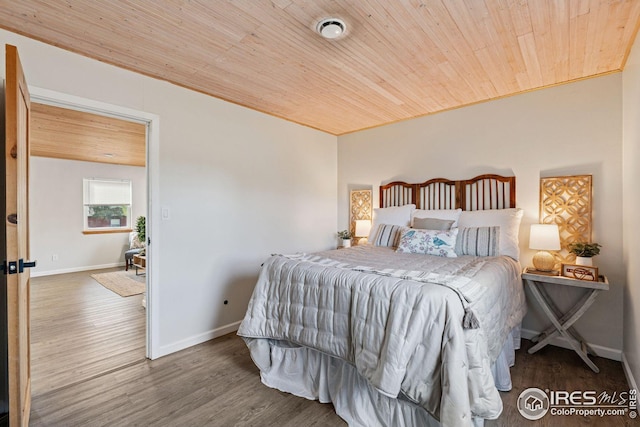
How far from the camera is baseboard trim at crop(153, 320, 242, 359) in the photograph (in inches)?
104

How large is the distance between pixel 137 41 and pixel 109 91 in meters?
0.58

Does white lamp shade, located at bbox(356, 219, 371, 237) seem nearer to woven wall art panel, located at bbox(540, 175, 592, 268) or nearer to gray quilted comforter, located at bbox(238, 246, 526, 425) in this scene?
gray quilted comforter, located at bbox(238, 246, 526, 425)

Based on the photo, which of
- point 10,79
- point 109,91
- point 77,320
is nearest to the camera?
point 10,79

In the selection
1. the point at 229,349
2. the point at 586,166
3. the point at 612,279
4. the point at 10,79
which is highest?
the point at 10,79

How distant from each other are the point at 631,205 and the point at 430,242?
1.42m

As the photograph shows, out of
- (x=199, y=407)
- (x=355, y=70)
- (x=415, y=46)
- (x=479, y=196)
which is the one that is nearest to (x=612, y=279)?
(x=479, y=196)

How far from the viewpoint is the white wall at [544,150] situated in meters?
2.51

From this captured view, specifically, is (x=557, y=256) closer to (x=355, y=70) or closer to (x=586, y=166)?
(x=586, y=166)

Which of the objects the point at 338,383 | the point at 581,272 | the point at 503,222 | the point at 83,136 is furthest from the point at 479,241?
the point at 83,136

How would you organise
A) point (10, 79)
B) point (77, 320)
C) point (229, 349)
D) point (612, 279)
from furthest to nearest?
point (77, 320), point (229, 349), point (612, 279), point (10, 79)

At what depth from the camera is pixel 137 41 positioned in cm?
202

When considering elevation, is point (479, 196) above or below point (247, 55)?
below

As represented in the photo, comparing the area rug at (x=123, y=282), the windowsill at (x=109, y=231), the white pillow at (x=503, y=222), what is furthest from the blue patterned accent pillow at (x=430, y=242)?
the windowsill at (x=109, y=231)

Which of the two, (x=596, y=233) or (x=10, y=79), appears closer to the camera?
(x=10, y=79)
